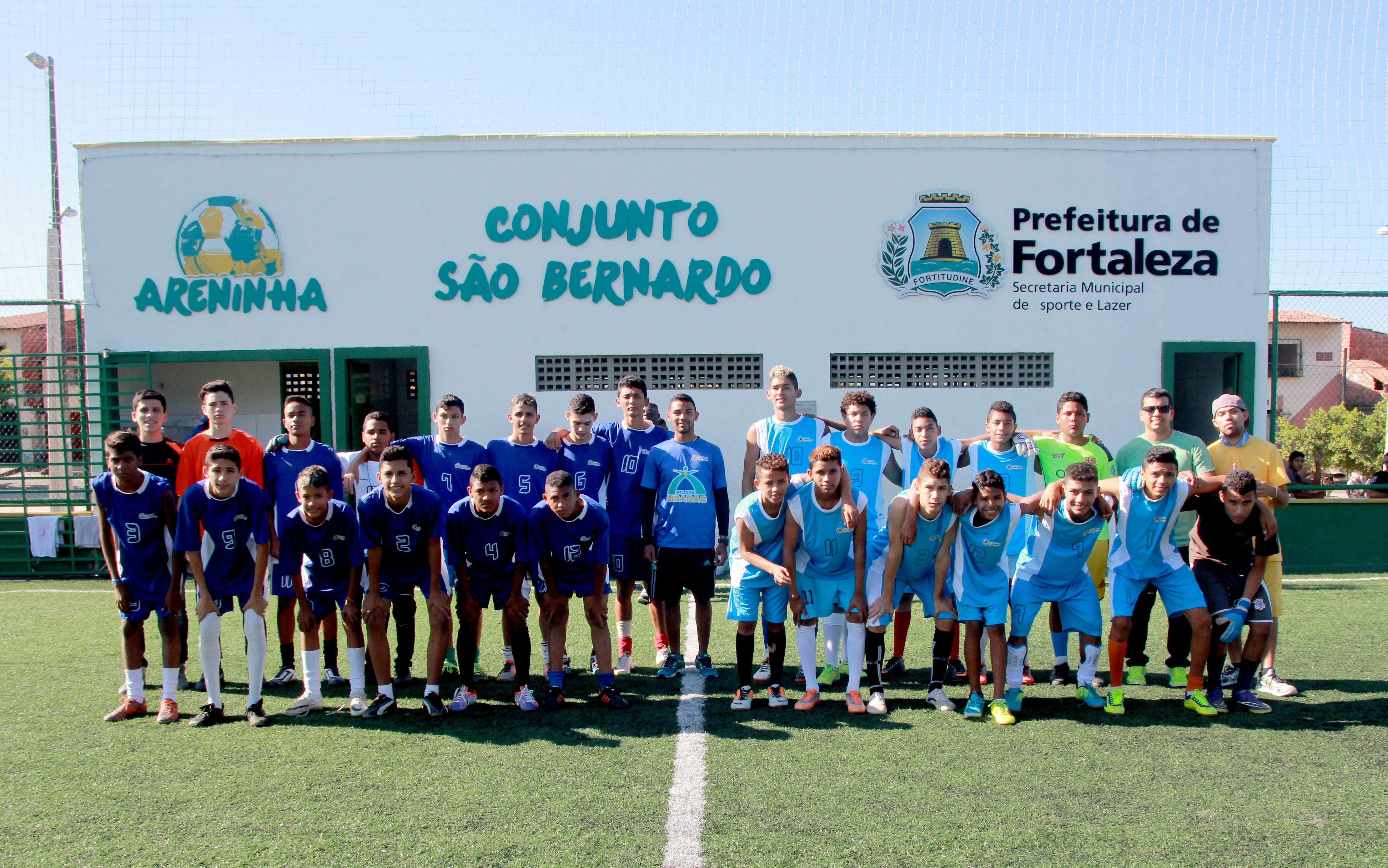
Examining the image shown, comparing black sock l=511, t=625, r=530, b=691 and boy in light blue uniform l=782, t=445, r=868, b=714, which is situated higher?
boy in light blue uniform l=782, t=445, r=868, b=714

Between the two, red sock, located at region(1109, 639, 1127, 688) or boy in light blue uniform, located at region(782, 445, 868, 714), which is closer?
red sock, located at region(1109, 639, 1127, 688)

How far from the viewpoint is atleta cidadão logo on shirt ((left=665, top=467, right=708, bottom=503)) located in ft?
17.0

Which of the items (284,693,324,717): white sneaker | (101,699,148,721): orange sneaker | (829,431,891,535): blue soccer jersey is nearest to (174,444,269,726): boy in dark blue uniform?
(284,693,324,717): white sneaker

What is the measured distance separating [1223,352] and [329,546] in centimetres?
909

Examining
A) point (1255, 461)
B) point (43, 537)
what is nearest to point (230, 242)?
point (43, 537)

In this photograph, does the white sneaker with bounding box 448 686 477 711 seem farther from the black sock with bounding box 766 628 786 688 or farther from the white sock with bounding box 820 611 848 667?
the white sock with bounding box 820 611 848 667

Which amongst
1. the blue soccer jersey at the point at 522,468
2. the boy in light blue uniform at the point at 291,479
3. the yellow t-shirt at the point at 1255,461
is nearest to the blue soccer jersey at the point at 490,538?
the blue soccer jersey at the point at 522,468

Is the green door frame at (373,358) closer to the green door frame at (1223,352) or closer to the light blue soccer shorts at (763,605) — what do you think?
the light blue soccer shorts at (763,605)

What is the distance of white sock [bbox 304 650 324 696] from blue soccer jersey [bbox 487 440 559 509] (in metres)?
1.44

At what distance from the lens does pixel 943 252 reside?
930cm

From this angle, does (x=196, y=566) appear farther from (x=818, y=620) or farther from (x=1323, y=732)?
(x=1323, y=732)

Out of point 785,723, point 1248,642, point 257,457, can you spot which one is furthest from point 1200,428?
point 257,457

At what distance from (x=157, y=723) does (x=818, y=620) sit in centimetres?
360

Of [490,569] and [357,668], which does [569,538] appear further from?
[357,668]
